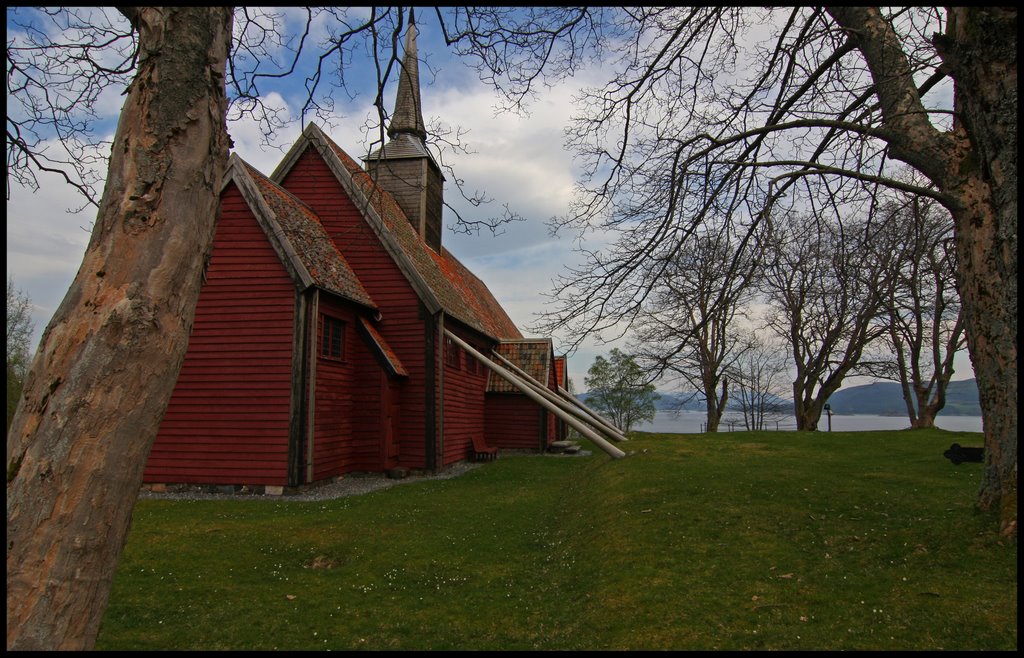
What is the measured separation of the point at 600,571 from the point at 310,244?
11649mm

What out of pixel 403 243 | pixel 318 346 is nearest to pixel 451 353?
pixel 403 243

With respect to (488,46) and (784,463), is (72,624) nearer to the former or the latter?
(488,46)

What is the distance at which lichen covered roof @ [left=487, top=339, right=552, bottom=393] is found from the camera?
79.8 ft

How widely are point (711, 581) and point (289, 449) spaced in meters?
10.2

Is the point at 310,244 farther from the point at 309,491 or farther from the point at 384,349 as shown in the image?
the point at 309,491

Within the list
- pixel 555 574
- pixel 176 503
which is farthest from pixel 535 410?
pixel 555 574

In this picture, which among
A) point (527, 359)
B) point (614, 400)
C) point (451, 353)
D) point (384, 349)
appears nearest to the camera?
point (384, 349)

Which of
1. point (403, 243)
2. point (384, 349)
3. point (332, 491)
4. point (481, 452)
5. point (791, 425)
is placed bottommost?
point (791, 425)

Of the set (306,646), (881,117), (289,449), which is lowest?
(306,646)

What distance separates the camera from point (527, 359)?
25750 millimetres

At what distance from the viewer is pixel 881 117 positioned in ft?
22.9

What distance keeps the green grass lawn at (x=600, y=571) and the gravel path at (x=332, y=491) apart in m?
0.76

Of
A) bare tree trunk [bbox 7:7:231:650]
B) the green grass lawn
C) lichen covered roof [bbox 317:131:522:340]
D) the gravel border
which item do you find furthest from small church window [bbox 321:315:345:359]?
bare tree trunk [bbox 7:7:231:650]

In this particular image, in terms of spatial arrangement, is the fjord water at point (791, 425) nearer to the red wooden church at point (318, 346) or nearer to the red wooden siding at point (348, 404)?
the red wooden church at point (318, 346)
